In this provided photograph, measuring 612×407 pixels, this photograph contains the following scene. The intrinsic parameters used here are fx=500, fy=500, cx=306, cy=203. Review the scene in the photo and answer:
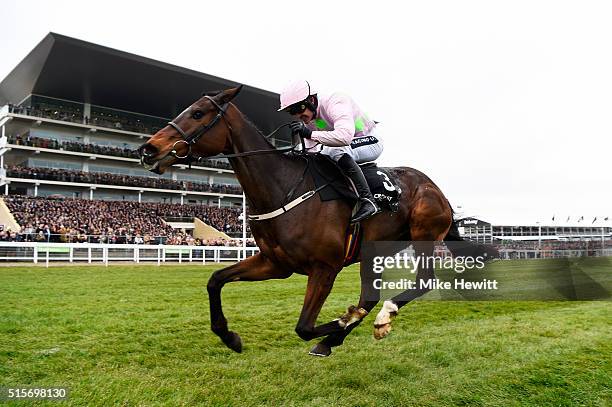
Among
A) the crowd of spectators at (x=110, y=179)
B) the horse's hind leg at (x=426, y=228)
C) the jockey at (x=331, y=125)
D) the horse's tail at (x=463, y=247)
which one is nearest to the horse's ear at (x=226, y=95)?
the jockey at (x=331, y=125)

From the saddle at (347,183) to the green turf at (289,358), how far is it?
1.59 metres

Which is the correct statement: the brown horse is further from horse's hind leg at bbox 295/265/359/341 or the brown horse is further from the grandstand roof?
the grandstand roof

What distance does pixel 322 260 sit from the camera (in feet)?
13.8

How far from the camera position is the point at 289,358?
16.7 feet

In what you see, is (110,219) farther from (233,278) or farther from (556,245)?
(233,278)

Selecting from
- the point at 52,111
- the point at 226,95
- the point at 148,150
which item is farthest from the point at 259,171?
the point at 52,111

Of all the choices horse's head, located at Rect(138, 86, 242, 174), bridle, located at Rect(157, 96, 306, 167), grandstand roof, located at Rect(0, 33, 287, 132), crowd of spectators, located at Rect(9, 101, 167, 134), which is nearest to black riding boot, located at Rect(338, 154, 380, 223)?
bridle, located at Rect(157, 96, 306, 167)

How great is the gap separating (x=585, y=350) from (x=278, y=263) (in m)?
3.91

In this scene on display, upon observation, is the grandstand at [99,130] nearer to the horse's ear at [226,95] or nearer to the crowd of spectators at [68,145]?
the crowd of spectators at [68,145]

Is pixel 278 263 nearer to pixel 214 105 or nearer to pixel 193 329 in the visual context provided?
pixel 214 105

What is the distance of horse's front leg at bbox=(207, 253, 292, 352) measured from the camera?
4.43 meters

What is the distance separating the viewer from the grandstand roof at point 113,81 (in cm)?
4019

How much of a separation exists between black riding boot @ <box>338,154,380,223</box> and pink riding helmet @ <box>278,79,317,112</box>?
70 cm

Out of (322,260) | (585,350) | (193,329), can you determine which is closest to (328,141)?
(322,260)
